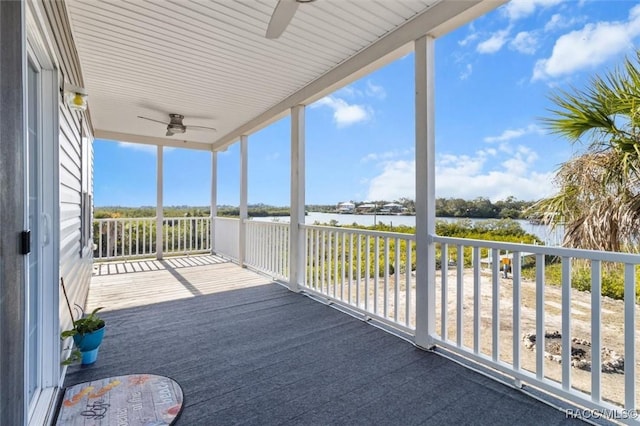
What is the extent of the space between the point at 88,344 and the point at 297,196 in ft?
8.72

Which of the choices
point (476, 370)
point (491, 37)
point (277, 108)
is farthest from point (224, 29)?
point (476, 370)

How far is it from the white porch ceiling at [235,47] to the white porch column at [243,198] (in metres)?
1.07

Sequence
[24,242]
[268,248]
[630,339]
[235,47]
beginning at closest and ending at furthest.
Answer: [24,242], [630,339], [235,47], [268,248]

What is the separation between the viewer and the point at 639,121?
168 cm

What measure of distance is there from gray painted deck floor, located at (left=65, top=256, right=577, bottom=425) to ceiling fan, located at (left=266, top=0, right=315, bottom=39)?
2372mm

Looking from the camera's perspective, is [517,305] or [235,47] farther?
[235,47]

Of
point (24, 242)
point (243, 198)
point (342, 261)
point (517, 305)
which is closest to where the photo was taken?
point (24, 242)

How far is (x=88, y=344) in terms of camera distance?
2.29 metres

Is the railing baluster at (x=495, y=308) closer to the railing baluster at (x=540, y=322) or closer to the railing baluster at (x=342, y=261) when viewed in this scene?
the railing baluster at (x=540, y=322)

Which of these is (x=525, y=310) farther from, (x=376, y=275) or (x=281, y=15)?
(x=281, y=15)

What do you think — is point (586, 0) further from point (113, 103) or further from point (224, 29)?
point (113, 103)

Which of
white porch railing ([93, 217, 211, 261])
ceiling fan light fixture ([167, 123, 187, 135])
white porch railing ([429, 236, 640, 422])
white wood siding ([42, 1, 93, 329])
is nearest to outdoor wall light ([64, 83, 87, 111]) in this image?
white wood siding ([42, 1, 93, 329])

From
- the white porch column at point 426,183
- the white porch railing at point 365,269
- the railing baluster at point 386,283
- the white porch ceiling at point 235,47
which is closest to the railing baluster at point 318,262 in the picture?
the white porch railing at point 365,269

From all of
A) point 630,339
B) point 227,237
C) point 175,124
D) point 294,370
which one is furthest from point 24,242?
point 227,237
